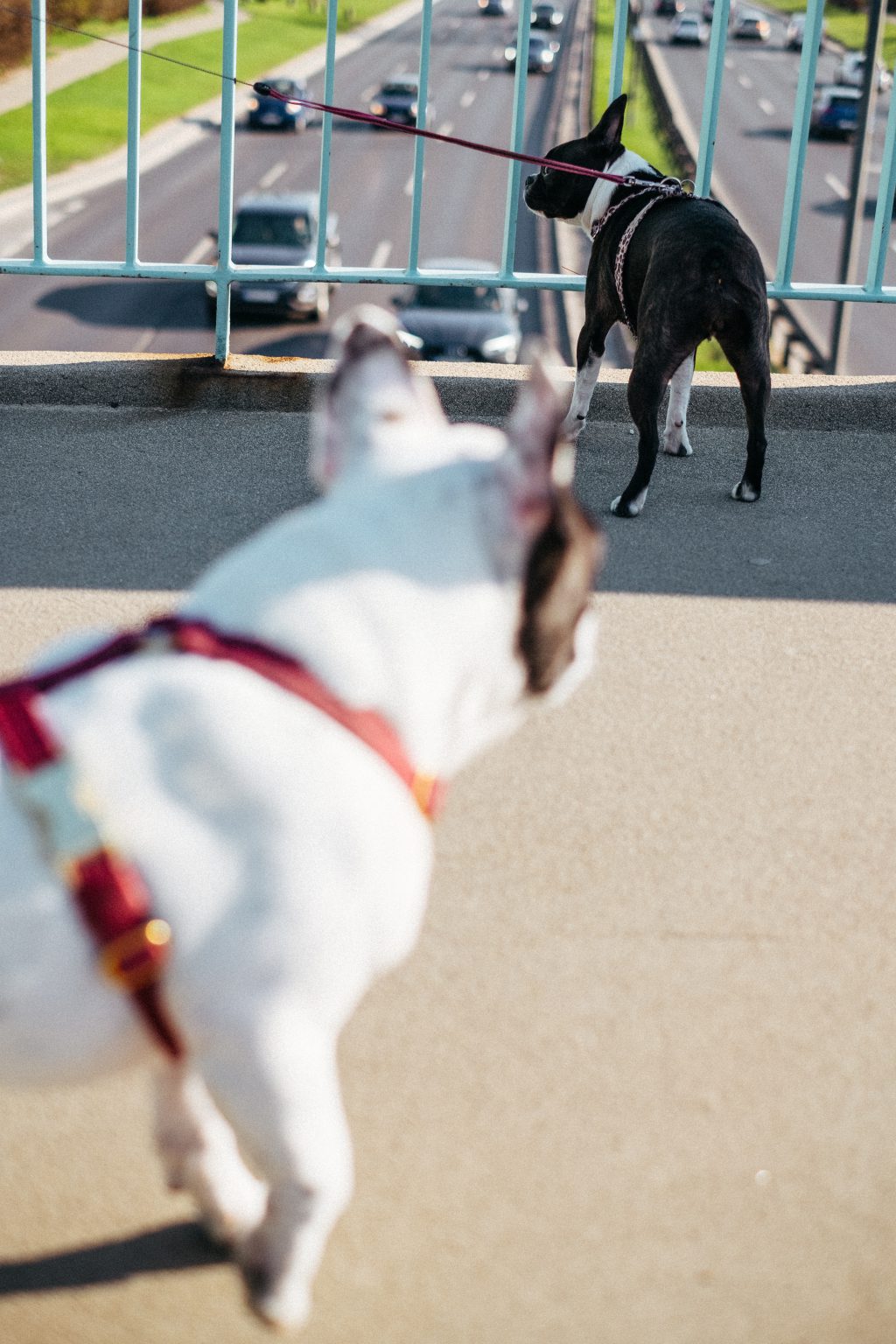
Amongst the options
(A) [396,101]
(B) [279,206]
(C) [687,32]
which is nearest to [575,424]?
(B) [279,206]

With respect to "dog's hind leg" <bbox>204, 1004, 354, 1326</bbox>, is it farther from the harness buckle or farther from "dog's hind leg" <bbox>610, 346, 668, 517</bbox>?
"dog's hind leg" <bbox>610, 346, 668, 517</bbox>

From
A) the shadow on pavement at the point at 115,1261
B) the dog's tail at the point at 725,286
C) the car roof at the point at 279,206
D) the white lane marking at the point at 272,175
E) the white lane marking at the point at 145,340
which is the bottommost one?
the white lane marking at the point at 272,175

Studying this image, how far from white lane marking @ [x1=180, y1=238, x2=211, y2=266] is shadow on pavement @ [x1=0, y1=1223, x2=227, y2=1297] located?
3386cm

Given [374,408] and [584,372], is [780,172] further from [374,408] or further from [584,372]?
[374,408]

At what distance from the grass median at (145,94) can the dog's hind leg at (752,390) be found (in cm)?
2565

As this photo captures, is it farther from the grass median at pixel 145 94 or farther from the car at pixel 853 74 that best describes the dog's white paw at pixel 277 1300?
the car at pixel 853 74

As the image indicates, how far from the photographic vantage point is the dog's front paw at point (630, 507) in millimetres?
5777

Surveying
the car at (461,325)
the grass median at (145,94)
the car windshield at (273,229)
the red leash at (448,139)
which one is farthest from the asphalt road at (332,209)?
the red leash at (448,139)

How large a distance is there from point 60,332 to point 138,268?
74.7ft

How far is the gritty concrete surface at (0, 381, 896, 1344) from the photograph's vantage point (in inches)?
98.3

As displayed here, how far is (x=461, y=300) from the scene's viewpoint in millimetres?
23641

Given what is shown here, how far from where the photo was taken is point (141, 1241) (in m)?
2.57

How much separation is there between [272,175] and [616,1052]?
4664cm

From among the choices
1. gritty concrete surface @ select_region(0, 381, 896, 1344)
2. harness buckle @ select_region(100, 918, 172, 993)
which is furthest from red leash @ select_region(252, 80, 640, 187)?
harness buckle @ select_region(100, 918, 172, 993)
